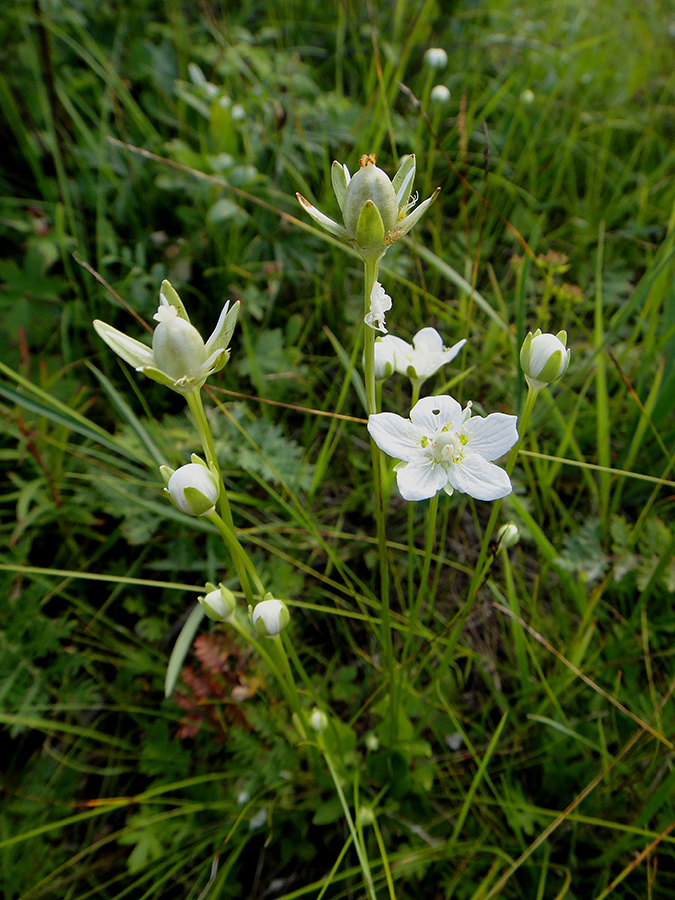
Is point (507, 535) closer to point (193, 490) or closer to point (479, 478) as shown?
point (479, 478)

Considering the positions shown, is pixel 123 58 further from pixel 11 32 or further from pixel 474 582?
pixel 474 582

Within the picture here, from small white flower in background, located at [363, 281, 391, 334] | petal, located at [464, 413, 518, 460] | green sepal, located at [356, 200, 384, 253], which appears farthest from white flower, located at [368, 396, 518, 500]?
green sepal, located at [356, 200, 384, 253]

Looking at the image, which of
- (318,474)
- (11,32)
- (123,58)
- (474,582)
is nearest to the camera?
(474,582)

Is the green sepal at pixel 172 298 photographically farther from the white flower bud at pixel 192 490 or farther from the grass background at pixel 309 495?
the grass background at pixel 309 495

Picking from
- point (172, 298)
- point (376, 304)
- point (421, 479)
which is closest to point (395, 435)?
point (421, 479)

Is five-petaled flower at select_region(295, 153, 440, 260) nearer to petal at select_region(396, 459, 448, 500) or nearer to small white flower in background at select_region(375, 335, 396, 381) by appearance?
small white flower in background at select_region(375, 335, 396, 381)

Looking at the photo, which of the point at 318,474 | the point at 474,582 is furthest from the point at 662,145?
the point at 474,582
